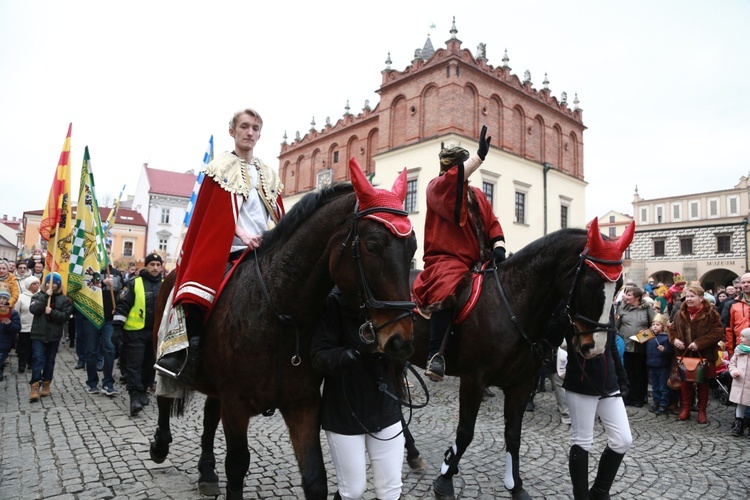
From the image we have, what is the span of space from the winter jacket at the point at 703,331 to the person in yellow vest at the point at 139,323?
834cm

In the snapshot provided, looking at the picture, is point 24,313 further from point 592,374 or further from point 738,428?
point 738,428

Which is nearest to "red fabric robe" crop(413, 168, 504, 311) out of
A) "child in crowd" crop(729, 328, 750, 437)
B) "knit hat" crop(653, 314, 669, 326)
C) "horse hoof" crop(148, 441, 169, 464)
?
"horse hoof" crop(148, 441, 169, 464)

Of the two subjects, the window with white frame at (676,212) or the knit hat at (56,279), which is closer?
the knit hat at (56,279)

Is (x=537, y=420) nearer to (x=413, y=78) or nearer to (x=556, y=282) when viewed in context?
(x=556, y=282)

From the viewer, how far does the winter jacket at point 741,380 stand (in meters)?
6.54

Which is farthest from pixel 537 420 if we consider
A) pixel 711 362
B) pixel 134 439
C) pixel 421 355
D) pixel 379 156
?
pixel 379 156

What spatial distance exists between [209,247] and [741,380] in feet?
24.2

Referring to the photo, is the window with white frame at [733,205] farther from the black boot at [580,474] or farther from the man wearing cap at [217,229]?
the man wearing cap at [217,229]

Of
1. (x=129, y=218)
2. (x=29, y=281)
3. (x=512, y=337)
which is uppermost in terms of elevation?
(x=129, y=218)

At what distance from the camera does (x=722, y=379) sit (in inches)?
335

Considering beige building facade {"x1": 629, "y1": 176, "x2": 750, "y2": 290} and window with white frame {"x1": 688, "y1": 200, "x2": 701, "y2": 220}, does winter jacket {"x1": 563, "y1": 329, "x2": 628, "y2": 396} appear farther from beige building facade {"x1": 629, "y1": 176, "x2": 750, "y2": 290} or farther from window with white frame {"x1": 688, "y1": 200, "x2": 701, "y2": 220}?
window with white frame {"x1": 688, "y1": 200, "x2": 701, "y2": 220}

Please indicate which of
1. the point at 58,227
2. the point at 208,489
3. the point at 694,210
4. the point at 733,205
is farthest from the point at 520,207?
the point at 733,205

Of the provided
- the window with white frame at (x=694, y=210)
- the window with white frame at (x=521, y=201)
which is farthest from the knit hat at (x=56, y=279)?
the window with white frame at (x=694, y=210)

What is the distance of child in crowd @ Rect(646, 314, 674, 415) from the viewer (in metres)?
7.92
